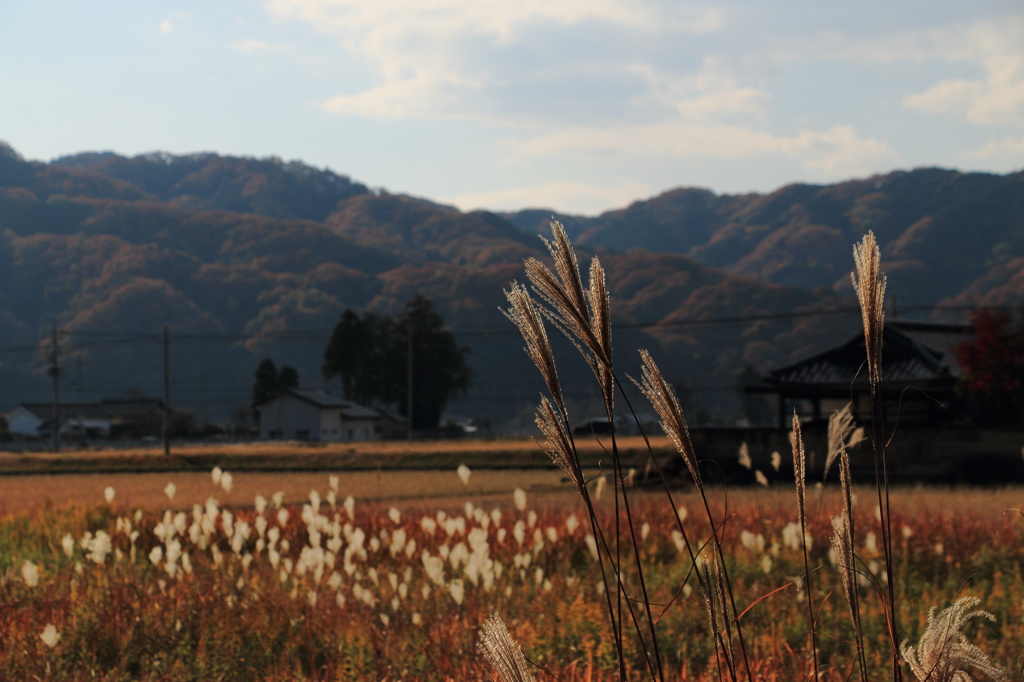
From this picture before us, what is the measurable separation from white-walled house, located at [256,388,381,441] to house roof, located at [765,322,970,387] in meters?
58.0

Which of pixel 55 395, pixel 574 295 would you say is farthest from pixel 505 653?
pixel 55 395

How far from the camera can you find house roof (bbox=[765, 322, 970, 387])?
97.6 ft

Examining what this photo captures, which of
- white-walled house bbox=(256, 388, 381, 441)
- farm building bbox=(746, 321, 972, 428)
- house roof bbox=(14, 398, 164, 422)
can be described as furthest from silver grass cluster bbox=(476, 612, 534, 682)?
house roof bbox=(14, 398, 164, 422)

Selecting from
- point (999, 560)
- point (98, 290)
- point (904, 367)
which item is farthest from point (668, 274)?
point (999, 560)

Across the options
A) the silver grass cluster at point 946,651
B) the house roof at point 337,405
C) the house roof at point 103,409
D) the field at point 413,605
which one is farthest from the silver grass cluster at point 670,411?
the house roof at point 103,409

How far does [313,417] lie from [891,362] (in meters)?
63.7

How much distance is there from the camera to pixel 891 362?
102 ft

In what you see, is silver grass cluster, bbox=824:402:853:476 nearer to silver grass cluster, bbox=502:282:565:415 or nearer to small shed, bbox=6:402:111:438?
silver grass cluster, bbox=502:282:565:415

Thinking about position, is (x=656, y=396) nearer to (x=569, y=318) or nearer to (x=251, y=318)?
(x=569, y=318)

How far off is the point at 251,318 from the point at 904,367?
18062 cm

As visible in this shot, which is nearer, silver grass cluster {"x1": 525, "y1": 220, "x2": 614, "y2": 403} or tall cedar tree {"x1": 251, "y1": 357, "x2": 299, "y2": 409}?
silver grass cluster {"x1": 525, "y1": 220, "x2": 614, "y2": 403}

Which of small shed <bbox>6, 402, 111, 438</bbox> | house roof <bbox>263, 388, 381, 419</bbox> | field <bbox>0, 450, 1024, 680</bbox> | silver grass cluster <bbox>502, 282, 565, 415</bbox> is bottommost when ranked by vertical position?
small shed <bbox>6, 402, 111, 438</bbox>

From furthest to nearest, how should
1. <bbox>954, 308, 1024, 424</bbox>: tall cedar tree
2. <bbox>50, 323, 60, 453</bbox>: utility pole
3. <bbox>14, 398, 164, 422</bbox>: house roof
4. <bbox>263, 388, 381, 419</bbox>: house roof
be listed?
<bbox>14, 398, 164, 422</bbox>: house roof, <bbox>263, 388, 381, 419</bbox>: house roof, <bbox>50, 323, 60, 453</bbox>: utility pole, <bbox>954, 308, 1024, 424</bbox>: tall cedar tree

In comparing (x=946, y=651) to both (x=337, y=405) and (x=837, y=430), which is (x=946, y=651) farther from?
(x=337, y=405)
